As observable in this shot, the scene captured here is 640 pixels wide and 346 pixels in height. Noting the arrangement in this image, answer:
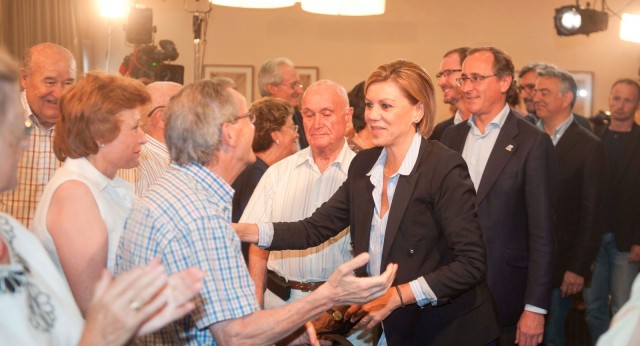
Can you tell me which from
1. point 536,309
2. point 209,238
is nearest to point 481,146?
point 536,309

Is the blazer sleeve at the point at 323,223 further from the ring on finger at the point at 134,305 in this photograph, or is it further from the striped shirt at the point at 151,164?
the ring on finger at the point at 134,305

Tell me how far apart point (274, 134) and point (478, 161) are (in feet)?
4.07

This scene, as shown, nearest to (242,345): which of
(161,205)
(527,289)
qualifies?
(161,205)

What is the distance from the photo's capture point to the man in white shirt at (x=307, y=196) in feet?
12.6

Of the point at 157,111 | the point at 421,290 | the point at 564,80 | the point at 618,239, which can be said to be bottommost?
the point at 618,239

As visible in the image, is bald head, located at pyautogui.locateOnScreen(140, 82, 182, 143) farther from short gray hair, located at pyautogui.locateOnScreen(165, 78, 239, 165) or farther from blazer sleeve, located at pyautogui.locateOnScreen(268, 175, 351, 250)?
short gray hair, located at pyautogui.locateOnScreen(165, 78, 239, 165)

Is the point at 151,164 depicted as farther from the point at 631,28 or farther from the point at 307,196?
the point at 631,28

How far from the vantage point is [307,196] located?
396 cm

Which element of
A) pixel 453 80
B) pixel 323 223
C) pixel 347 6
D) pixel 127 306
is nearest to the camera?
pixel 127 306

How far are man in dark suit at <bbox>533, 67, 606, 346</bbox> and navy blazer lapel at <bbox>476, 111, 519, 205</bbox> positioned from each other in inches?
60.2

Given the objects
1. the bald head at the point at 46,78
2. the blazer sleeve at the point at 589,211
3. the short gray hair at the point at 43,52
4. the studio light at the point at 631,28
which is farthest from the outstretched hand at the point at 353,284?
the studio light at the point at 631,28

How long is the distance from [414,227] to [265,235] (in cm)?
59

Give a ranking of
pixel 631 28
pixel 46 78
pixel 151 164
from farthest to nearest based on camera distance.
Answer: pixel 631 28
pixel 46 78
pixel 151 164

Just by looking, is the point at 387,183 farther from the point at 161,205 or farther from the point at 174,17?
the point at 174,17
